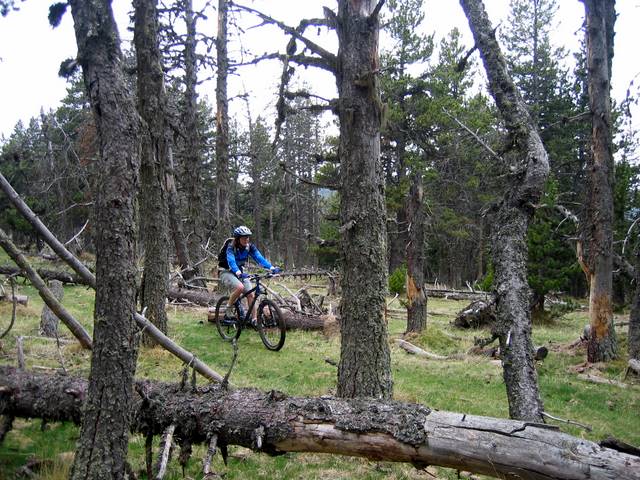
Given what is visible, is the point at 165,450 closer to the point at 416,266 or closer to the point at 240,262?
the point at 240,262

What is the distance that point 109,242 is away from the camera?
3045 millimetres

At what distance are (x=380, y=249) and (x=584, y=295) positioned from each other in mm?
29606

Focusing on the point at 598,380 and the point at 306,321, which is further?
the point at 306,321

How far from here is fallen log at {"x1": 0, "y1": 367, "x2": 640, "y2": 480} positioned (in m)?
3.12

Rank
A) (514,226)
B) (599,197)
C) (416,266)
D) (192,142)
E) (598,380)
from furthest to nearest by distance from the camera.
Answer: (192,142) → (416,266) → (599,197) → (598,380) → (514,226)

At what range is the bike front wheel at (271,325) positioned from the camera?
31.4 feet

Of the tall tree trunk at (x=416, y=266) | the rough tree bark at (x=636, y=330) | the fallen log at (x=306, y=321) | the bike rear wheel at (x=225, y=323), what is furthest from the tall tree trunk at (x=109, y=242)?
the tall tree trunk at (x=416, y=266)

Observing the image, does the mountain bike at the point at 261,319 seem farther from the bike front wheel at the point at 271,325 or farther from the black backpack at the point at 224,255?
the black backpack at the point at 224,255

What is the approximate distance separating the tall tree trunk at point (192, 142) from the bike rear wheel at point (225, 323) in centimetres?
710

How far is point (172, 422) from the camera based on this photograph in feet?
12.8

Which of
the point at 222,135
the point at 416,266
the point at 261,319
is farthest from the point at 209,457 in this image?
the point at 222,135

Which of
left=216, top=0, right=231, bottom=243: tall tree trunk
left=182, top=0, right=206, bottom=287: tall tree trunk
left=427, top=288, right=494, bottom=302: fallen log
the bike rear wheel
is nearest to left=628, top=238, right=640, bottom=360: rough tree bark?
the bike rear wheel

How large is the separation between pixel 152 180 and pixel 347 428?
19.7ft

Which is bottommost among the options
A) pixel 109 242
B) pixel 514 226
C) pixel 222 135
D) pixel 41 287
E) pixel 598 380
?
pixel 598 380
